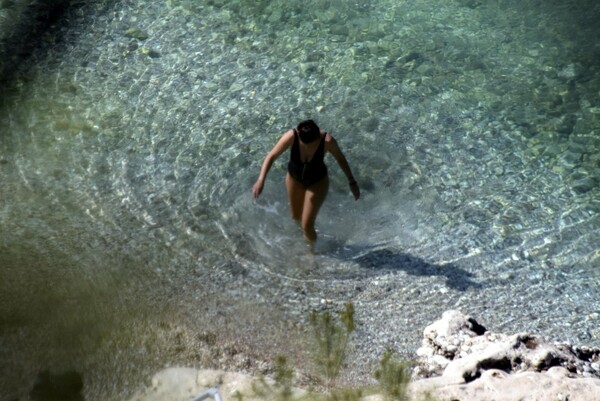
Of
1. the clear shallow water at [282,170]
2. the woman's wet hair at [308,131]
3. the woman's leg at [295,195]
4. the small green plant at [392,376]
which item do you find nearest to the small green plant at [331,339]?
the clear shallow water at [282,170]

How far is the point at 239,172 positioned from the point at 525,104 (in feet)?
13.5

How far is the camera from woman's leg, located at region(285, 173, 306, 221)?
789 centimetres

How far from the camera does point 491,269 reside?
26.3 ft

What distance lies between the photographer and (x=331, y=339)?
693 cm

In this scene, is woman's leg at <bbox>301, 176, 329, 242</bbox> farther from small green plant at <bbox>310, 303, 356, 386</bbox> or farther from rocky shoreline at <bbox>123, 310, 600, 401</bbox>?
rocky shoreline at <bbox>123, 310, 600, 401</bbox>

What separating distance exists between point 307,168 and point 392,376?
2.40 m

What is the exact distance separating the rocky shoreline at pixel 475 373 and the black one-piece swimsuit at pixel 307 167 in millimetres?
1865

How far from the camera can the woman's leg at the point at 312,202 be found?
783 cm

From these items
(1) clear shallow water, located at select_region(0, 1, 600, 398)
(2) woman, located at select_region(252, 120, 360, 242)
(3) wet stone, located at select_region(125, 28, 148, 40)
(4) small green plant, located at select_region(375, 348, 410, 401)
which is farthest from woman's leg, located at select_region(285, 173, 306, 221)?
(3) wet stone, located at select_region(125, 28, 148, 40)

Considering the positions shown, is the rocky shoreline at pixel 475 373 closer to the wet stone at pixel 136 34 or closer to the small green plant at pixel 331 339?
the small green plant at pixel 331 339

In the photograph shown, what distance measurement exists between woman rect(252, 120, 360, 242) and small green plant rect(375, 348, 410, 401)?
1.74m

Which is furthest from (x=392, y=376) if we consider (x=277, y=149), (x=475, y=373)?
(x=277, y=149)

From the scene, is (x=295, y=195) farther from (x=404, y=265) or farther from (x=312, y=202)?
(x=404, y=265)

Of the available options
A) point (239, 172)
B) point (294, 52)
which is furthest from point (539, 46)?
point (239, 172)
